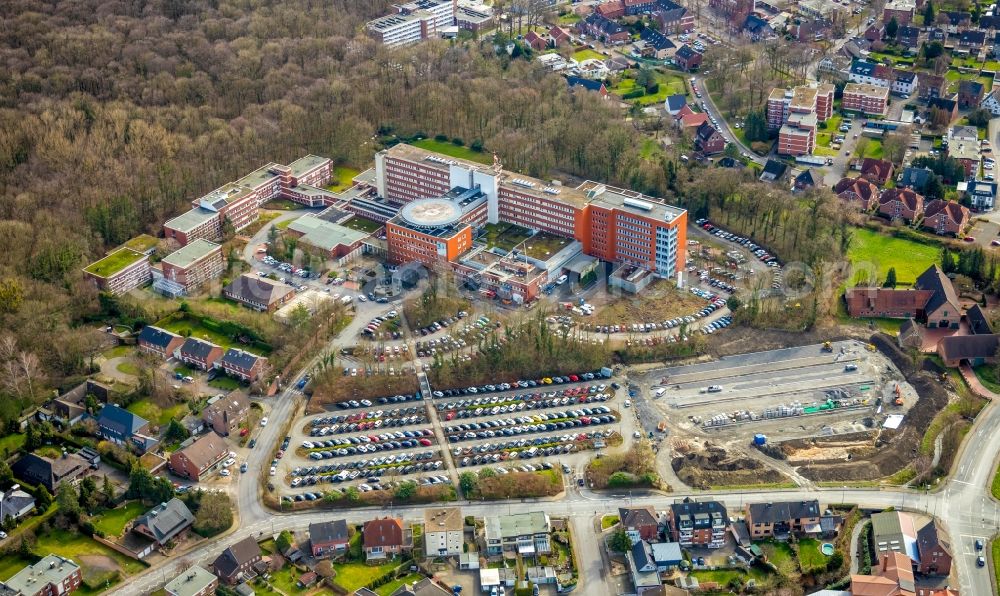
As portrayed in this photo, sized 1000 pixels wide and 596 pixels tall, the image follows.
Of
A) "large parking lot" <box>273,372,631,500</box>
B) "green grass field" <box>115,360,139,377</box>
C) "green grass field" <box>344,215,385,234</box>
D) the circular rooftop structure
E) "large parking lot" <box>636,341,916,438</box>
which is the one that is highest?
the circular rooftop structure

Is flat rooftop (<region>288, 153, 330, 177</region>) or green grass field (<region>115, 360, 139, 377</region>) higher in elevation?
flat rooftop (<region>288, 153, 330, 177</region>)

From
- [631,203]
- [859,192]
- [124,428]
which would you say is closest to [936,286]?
[859,192]

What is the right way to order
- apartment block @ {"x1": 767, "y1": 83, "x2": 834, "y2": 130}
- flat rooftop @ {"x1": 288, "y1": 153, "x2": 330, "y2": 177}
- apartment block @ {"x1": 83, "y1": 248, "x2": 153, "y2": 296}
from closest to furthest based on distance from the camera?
apartment block @ {"x1": 83, "y1": 248, "x2": 153, "y2": 296} < flat rooftop @ {"x1": 288, "y1": 153, "x2": 330, "y2": 177} < apartment block @ {"x1": 767, "y1": 83, "x2": 834, "y2": 130}

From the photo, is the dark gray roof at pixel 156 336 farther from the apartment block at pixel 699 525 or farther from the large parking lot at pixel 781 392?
the apartment block at pixel 699 525

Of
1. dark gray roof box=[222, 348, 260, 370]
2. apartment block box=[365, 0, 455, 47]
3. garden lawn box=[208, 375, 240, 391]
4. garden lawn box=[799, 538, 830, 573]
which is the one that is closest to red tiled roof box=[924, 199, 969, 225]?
garden lawn box=[799, 538, 830, 573]

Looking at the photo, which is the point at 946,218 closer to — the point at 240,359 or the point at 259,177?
the point at 240,359

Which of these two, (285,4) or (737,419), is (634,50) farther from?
(737,419)

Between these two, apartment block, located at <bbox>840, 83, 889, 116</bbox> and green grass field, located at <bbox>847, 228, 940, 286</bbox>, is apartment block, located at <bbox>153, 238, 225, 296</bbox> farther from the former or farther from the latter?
apartment block, located at <bbox>840, 83, 889, 116</bbox>

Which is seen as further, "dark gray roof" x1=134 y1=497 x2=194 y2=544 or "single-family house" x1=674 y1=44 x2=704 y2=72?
"single-family house" x1=674 y1=44 x2=704 y2=72
